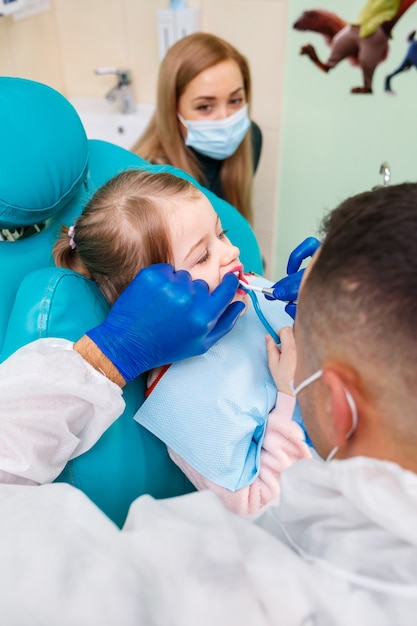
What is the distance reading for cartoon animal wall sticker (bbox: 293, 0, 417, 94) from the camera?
207 cm

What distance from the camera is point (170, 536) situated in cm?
69

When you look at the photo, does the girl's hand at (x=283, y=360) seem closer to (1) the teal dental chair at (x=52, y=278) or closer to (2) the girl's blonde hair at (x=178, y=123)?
(1) the teal dental chair at (x=52, y=278)

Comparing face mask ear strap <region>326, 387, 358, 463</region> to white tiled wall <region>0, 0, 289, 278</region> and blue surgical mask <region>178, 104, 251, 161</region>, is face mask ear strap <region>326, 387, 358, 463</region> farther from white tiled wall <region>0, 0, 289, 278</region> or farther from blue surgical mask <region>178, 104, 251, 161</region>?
white tiled wall <region>0, 0, 289, 278</region>

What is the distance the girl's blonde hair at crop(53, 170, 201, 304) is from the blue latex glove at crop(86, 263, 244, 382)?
0.09 metres

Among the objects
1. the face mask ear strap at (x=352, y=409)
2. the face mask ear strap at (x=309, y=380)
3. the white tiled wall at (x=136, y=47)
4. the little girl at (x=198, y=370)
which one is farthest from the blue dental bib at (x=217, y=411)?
the white tiled wall at (x=136, y=47)

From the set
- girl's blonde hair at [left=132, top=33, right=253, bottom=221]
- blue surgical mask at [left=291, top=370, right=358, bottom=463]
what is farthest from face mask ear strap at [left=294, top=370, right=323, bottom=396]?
girl's blonde hair at [left=132, top=33, right=253, bottom=221]

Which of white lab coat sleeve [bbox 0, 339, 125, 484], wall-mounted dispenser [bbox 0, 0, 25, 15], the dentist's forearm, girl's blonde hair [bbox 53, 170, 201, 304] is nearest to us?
white lab coat sleeve [bbox 0, 339, 125, 484]

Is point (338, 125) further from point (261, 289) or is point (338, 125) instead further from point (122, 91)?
point (261, 289)

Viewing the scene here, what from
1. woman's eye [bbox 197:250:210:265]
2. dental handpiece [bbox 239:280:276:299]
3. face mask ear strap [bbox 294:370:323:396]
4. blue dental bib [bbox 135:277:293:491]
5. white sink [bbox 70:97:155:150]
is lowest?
blue dental bib [bbox 135:277:293:491]

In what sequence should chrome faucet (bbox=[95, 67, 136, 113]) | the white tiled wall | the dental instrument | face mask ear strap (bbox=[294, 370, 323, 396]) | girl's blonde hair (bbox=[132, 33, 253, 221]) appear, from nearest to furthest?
face mask ear strap (bbox=[294, 370, 323, 396])
the dental instrument
girl's blonde hair (bbox=[132, 33, 253, 221])
the white tiled wall
chrome faucet (bbox=[95, 67, 136, 113])

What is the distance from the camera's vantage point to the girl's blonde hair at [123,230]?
46.4 inches

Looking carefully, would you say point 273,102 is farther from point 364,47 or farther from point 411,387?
point 411,387

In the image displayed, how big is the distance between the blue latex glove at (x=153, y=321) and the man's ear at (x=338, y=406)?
443 mm

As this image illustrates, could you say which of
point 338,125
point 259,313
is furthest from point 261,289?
point 338,125
